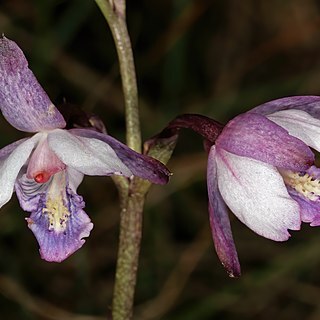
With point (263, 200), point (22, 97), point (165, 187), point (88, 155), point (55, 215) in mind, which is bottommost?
point (165, 187)

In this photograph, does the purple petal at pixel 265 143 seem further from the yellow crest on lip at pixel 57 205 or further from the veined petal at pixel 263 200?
the yellow crest on lip at pixel 57 205

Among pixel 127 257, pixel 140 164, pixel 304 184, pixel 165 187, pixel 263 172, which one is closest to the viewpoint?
pixel 140 164

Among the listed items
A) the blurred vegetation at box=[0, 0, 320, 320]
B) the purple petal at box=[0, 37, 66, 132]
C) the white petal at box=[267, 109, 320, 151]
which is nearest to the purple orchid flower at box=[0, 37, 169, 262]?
the purple petal at box=[0, 37, 66, 132]

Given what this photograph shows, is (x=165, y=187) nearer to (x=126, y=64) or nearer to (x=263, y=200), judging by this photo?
(x=126, y=64)

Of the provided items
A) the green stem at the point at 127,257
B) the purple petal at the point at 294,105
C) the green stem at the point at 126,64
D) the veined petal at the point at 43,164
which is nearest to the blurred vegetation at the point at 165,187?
the green stem at the point at 127,257

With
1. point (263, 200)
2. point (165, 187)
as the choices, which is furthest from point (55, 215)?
point (165, 187)

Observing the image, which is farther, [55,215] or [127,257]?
[127,257]
